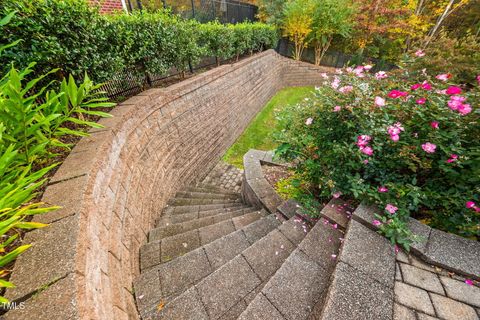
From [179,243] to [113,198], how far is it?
97 centimetres

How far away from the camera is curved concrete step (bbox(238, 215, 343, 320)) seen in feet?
4.44

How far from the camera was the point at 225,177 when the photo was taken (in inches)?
217

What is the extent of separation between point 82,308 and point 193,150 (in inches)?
154

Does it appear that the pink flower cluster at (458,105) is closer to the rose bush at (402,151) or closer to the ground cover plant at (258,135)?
the rose bush at (402,151)

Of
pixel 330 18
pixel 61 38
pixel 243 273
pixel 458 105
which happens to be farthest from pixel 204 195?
pixel 330 18

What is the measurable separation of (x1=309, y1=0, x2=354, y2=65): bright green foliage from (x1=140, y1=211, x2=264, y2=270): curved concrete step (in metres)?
13.3

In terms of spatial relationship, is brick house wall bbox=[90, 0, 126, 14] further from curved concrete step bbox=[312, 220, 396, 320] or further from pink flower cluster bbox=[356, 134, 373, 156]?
curved concrete step bbox=[312, 220, 396, 320]

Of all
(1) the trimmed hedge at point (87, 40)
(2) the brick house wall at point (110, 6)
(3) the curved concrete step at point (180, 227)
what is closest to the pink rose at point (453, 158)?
(3) the curved concrete step at point (180, 227)

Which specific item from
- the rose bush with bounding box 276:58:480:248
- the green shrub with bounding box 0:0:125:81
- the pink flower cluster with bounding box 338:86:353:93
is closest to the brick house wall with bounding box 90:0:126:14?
the green shrub with bounding box 0:0:125:81

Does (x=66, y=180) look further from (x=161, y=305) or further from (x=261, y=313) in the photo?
(x=261, y=313)

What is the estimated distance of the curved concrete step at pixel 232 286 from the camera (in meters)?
1.51

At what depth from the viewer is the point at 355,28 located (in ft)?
41.0

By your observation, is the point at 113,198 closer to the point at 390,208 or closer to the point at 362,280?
the point at 362,280

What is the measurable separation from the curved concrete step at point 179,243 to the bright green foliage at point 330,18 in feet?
43.5
